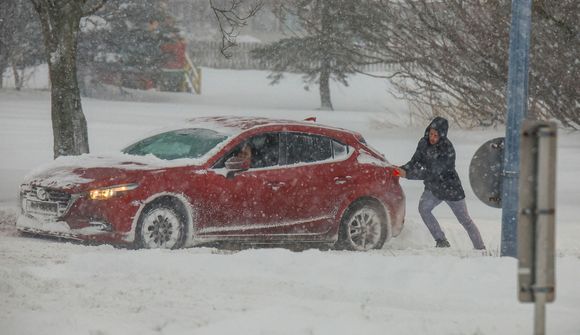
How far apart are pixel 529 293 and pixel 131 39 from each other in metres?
31.8

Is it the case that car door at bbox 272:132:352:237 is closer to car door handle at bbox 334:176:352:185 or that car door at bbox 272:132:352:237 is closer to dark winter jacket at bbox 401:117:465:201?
car door handle at bbox 334:176:352:185

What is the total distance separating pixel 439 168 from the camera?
12547mm

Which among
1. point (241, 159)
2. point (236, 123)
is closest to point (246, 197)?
point (241, 159)

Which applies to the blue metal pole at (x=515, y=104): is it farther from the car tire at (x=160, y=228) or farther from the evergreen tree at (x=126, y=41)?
the evergreen tree at (x=126, y=41)

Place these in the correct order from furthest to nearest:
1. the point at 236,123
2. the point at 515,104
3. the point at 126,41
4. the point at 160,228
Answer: the point at 126,41 → the point at 236,123 → the point at 160,228 → the point at 515,104

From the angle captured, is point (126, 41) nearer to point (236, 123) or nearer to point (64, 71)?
point (64, 71)

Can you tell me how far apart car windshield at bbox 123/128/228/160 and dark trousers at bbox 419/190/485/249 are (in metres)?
2.59

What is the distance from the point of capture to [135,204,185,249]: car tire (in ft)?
36.0

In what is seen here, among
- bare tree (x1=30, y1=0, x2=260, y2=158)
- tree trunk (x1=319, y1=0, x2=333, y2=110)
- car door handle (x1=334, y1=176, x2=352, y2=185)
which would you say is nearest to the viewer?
car door handle (x1=334, y1=176, x2=352, y2=185)

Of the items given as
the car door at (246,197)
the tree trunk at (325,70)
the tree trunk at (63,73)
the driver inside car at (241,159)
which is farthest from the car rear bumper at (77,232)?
the tree trunk at (325,70)

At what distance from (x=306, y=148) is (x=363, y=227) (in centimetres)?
117

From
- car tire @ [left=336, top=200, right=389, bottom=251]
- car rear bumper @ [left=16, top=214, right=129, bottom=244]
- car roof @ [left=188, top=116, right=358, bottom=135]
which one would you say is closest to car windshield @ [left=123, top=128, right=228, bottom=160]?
car roof @ [left=188, top=116, right=358, bottom=135]

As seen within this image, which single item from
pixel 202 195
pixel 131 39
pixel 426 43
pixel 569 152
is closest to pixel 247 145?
pixel 202 195

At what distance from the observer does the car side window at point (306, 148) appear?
12.2 metres
